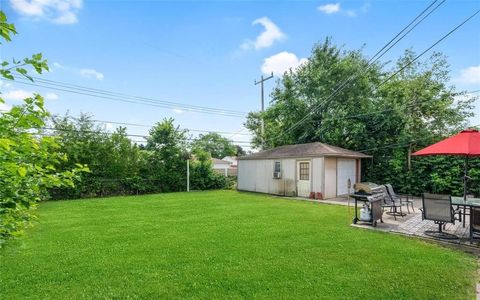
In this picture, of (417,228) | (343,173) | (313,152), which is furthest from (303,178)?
(417,228)

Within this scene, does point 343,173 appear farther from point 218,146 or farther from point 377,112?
point 218,146

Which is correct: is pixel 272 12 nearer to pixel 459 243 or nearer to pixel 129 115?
pixel 459 243

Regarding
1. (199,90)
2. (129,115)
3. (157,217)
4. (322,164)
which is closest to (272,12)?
(322,164)

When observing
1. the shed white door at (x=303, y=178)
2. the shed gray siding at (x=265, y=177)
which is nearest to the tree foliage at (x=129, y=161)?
the shed gray siding at (x=265, y=177)

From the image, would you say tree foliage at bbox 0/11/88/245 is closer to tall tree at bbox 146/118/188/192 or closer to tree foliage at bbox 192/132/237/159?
tall tree at bbox 146/118/188/192

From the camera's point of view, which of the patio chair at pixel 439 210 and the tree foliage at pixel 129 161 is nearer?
the patio chair at pixel 439 210

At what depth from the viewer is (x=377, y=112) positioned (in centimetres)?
1547

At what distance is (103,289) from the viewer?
11.6 ft

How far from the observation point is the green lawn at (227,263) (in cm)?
349

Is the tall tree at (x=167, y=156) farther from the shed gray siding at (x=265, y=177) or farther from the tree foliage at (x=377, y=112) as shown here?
the tree foliage at (x=377, y=112)

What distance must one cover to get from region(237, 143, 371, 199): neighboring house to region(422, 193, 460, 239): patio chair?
21.6 ft

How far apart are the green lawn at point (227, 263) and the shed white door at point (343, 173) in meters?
6.79

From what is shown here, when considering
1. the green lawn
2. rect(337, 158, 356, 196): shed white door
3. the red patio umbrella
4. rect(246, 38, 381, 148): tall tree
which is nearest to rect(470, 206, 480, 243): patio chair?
the green lawn

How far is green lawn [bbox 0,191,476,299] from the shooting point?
3490 mm
